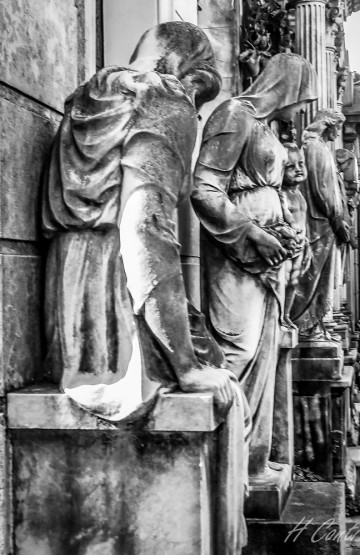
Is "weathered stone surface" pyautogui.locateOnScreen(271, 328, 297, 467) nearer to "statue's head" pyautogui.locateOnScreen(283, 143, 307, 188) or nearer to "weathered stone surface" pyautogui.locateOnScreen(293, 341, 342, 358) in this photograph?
"statue's head" pyautogui.locateOnScreen(283, 143, 307, 188)

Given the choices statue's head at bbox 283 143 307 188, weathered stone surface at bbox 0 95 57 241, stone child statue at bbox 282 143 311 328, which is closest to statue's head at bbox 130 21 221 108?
weathered stone surface at bbox 0 95 57 241

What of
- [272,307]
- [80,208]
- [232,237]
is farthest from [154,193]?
[272,307]

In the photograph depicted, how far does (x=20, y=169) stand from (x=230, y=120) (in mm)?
2246

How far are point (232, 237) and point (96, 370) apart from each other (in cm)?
200

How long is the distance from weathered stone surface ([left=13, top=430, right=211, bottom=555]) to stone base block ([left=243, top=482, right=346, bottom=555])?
201 cm

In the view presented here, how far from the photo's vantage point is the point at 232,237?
17.4 ft

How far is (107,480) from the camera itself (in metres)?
3.37

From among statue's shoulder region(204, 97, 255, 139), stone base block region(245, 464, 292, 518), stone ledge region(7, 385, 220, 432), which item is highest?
statue's shoulder region(204, 97, 255, 139)

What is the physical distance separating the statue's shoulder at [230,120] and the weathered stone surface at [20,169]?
1.95 meters

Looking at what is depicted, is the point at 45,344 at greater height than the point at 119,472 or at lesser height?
greater

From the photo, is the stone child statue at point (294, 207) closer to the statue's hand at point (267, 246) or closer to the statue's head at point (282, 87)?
the statue's head at point (282, 87)

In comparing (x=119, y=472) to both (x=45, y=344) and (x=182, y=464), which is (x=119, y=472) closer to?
(x=182, y=464)

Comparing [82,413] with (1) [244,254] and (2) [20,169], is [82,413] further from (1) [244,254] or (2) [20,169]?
(1) [244,254]

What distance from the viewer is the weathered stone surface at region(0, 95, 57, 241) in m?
3.42
